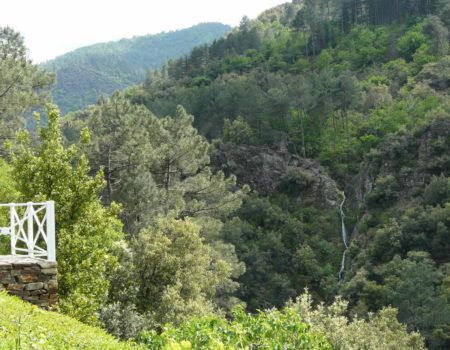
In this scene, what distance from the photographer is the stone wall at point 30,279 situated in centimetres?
1002

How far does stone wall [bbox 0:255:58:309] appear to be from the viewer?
10.0 m

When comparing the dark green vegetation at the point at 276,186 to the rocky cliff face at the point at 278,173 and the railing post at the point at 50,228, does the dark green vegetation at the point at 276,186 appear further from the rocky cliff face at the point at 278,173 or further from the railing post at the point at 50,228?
the railing post at the point at 50,228

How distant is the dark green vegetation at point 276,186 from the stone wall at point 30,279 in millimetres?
1376

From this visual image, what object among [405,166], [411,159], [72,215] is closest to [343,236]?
[405,166]

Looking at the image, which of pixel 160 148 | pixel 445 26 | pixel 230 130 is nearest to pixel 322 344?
pixel 160 148

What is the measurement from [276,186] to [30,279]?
45.6 m

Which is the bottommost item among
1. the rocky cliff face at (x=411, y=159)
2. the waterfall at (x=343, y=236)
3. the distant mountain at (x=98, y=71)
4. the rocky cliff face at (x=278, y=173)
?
the waterfall at (x=343, y=236)

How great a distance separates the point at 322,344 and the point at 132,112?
882 inches

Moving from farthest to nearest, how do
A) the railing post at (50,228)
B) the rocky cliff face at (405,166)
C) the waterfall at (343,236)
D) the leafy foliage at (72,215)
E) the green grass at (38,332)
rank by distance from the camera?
the waterfall at (343,236), the rocky cliff face at (405,166), the leafy foliage at (72,215), the railing post at (50,228), the green grass at (38,332)

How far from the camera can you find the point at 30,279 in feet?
33.3

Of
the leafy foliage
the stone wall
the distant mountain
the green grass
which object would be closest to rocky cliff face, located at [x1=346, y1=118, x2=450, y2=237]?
the leafy foliage

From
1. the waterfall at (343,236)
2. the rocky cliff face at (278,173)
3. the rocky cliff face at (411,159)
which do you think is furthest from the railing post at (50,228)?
the rocky cliff face at (278,173)

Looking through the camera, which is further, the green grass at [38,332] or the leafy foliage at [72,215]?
the leafy foliage at [72,215]

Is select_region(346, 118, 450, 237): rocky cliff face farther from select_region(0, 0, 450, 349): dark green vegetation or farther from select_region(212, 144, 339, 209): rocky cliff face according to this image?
select_region(212, 144, 339, 209): rocky cliff face
